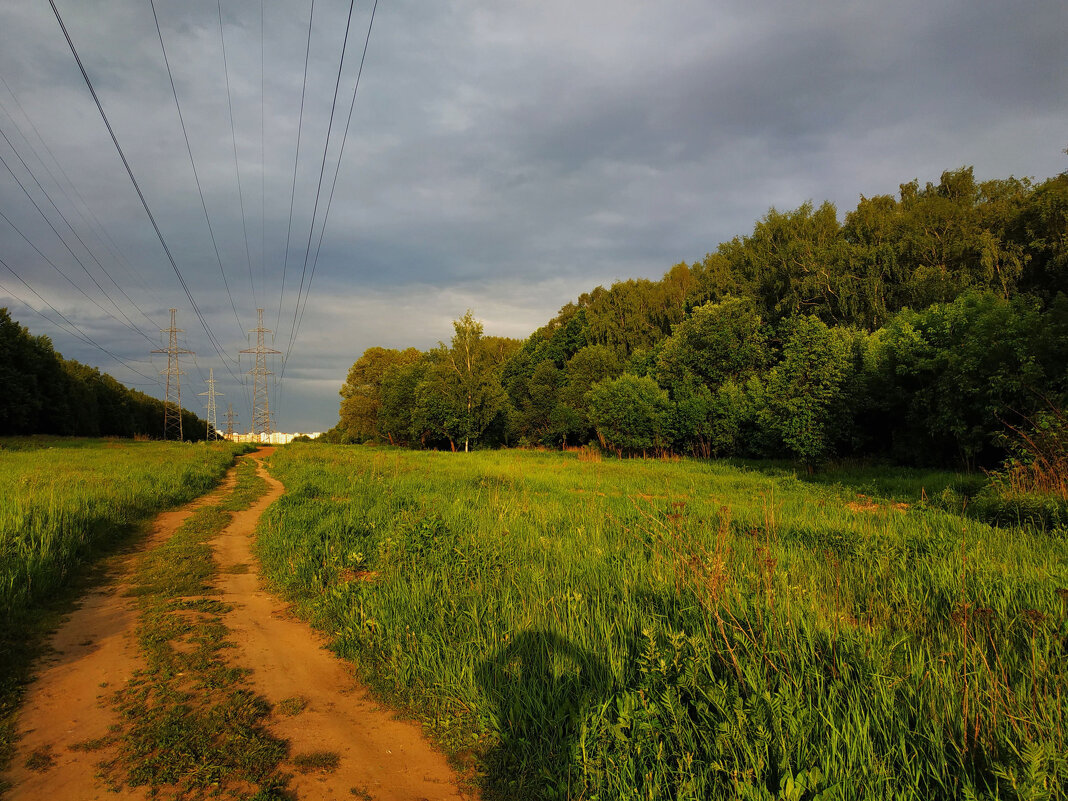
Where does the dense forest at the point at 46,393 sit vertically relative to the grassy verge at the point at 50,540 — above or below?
above

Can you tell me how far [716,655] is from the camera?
3531 millimetres

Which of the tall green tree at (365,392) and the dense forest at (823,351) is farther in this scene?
the tall green tree at (365,392)

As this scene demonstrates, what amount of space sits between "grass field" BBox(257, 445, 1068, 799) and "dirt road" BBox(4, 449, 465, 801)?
0.90ft

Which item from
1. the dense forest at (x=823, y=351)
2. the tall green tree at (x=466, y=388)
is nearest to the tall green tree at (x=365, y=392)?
the dense forest at (x=823, y=351)

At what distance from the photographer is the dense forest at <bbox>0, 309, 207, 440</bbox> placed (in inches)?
1594

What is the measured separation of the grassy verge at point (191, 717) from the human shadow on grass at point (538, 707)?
1405 millimetres

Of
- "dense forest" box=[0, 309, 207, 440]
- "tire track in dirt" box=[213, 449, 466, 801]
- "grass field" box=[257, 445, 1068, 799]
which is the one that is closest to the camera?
"grass field" box=[257, 445, 1068, 799]

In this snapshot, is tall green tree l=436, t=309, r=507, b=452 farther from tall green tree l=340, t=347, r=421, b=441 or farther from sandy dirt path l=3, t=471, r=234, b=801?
sandy dirt path l=3, t=471, r=234, b=801

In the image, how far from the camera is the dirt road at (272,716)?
2.98 metres

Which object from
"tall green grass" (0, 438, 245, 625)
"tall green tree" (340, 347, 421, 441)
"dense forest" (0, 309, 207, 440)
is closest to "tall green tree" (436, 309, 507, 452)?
"tall green tree" (340, 347, 421, 441)

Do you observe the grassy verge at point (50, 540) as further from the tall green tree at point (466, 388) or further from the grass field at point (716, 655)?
the tall green tree at point (466, 388)

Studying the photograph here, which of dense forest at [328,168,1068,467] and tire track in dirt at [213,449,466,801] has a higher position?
dense forest at [328,168,1068,467]

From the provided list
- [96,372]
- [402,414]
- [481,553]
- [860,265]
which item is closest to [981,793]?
[481,553]

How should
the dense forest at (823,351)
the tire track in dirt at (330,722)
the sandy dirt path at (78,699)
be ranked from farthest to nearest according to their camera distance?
the dense forest at (823,351) < the tire track in dirt at (330,722) < the sandy dirt path at (78,699)
